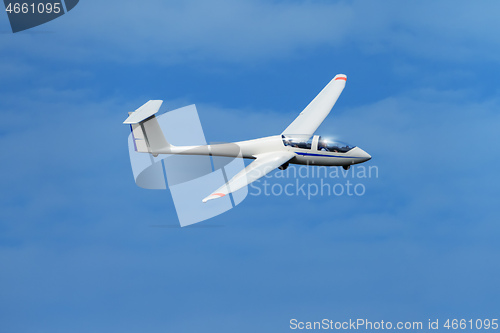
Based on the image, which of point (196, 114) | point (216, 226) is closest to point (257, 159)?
point (196, 114)

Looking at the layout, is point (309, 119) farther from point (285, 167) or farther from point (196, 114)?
point (196, 114)

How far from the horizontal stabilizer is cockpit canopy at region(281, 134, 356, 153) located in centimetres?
687

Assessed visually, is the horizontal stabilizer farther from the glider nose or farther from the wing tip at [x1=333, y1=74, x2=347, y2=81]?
the wing tip at [x1=333, y1=74, x2=347, y2=81]

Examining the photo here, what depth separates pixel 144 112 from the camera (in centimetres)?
3778

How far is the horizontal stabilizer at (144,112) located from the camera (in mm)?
A: 37250

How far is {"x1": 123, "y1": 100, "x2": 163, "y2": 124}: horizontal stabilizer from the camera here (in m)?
37.2

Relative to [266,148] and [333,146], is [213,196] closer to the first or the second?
[266,148]

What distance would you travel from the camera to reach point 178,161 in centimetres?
3906

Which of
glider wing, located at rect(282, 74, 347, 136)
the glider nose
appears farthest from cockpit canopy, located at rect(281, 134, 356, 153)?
glider wing, located at rect(282, 74, 347, 136)

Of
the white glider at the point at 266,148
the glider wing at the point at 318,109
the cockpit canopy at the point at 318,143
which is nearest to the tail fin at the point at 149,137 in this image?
the white glider at the point at 266,148

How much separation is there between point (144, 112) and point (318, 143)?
9.19 m

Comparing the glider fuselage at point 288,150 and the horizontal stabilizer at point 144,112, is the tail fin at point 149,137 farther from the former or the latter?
the glider fuselage at point 288,150

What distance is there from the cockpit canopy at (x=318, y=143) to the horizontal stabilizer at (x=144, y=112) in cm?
687

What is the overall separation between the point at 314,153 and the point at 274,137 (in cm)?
232
